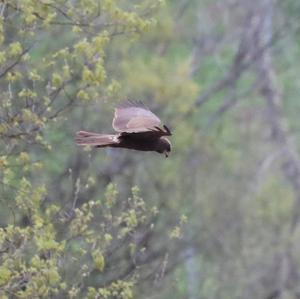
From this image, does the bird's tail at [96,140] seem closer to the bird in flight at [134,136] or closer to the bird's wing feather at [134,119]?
the bird in flight at [134,136]

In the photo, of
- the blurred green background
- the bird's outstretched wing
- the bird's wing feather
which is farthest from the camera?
the blurred green background

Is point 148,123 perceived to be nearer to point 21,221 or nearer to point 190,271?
point 21,221

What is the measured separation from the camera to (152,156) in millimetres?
21812

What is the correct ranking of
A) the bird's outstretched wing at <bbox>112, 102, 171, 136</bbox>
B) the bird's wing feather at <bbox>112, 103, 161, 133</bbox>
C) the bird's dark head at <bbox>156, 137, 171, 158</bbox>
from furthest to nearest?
the bird's dark head at <bbox>156, 137, 171, 158</bbox>, the bird's wing feather at <bbox>112, 103, 161, 133</bbox>, the bird's outstretched wing at <bbox>112, 102, 171, 136</bbox>

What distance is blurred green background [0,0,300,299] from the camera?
11.7 meters

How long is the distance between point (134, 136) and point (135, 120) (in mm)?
267

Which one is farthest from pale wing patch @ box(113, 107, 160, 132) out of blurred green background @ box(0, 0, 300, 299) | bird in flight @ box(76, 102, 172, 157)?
blurred green background @ box(0, 0, 300, 299)

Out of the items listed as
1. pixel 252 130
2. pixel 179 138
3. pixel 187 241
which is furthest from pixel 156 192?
pixel 252 130

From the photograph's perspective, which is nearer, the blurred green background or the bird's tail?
the bird's tail

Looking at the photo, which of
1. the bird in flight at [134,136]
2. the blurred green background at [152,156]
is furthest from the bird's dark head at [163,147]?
the blurred green background at [152,156]

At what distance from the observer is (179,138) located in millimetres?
22828

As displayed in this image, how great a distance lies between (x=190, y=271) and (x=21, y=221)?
7415 millimetres

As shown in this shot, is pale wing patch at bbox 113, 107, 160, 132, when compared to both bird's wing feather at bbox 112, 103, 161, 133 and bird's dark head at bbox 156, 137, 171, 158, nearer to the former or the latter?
bird's wing feather at bbox 112, 103, 161, 133

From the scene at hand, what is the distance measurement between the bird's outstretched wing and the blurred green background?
424 mm
